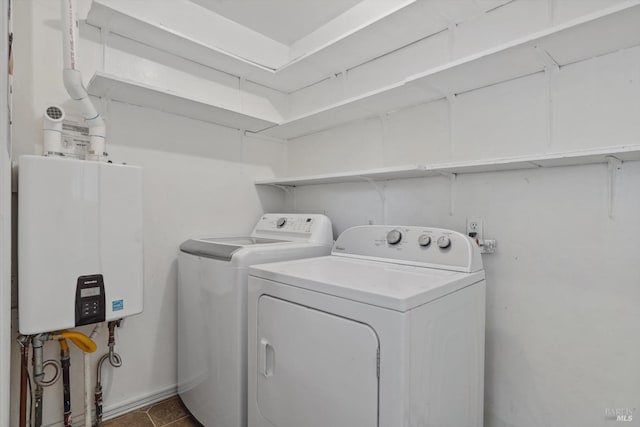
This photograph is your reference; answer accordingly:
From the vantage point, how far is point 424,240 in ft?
4.96

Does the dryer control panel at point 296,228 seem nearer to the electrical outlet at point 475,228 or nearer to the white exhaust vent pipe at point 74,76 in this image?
the electrical outlet at point 475,228

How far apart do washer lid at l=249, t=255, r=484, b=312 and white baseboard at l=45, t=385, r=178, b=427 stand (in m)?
1.22

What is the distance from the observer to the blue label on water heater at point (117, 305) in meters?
1.53

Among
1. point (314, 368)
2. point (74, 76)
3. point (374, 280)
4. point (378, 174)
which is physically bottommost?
point (314, 368)

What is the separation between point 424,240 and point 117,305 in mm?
1520

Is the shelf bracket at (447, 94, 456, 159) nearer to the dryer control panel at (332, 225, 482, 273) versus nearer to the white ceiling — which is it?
the dryer control panel at (332, 225, 482, 273)

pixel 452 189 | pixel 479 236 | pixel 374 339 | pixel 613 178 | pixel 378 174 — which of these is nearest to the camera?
pixel 374 339

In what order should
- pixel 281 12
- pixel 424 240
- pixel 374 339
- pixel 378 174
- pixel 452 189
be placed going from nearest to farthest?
1. pixel 374 339
2. pixel 424 240
3. pixel 452 189
4. pixel 378 174
5. pixel 281 12

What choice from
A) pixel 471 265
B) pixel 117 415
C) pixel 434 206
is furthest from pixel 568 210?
pixel 117 415

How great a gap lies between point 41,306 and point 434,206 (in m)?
1.95

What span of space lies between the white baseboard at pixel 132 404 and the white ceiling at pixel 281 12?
8.20ft

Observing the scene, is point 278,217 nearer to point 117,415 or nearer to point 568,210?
point 117,415

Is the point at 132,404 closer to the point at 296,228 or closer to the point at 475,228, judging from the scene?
the point at 296,228

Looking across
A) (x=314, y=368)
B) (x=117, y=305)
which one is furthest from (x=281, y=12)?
(x=314, y=368)
